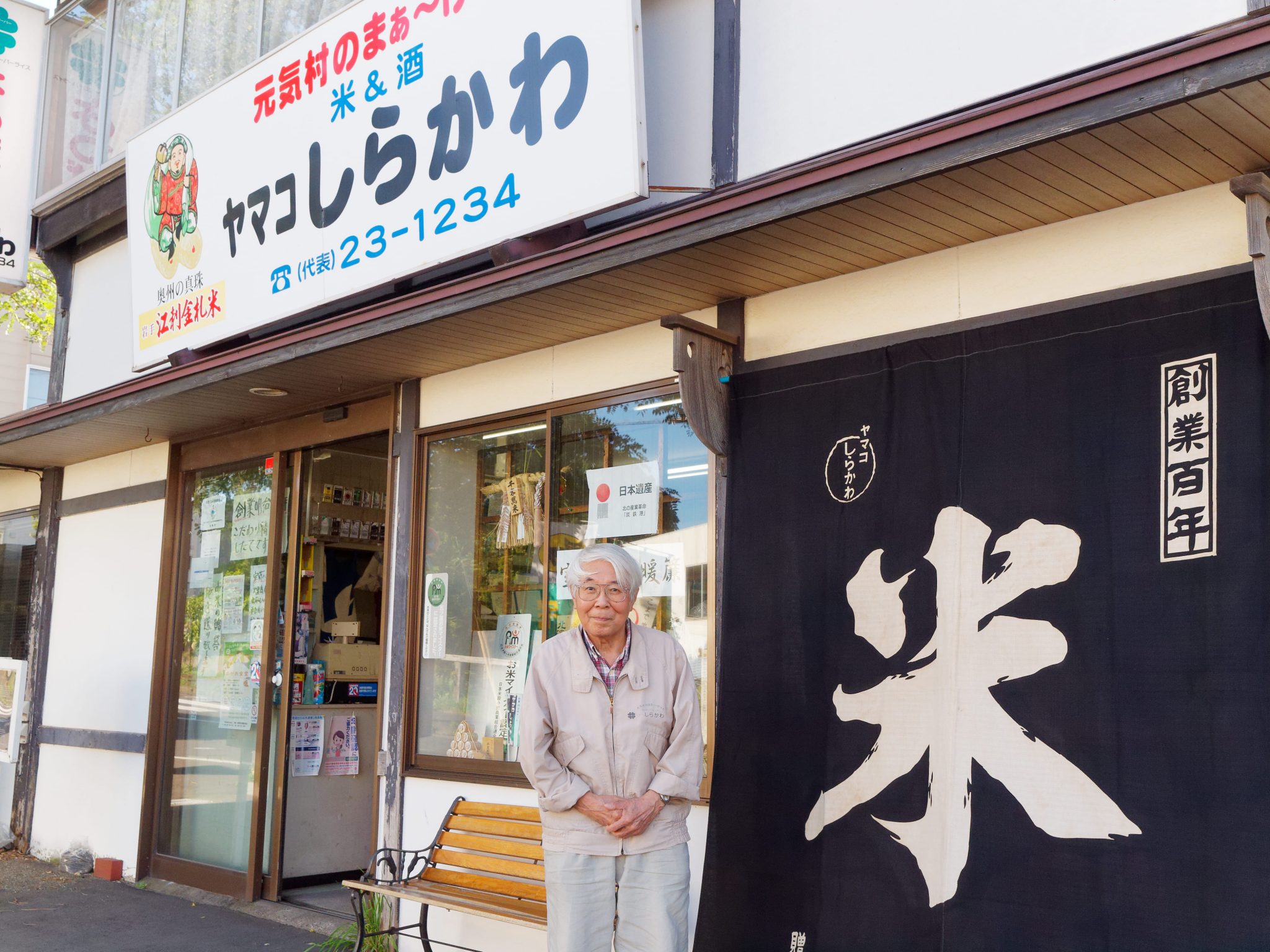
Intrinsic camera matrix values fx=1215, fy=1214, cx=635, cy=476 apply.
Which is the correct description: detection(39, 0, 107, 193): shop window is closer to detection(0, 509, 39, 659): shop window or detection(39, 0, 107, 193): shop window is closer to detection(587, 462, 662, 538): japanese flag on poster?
detection(0, 509, 39, 659): shop window

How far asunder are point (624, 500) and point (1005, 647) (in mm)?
2164

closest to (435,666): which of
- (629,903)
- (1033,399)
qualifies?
(629,903)

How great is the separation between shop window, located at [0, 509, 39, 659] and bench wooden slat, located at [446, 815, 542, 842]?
5895 millimetres

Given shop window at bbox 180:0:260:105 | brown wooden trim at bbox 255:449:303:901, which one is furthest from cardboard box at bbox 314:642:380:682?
shop window at bbox 180:0:260:105

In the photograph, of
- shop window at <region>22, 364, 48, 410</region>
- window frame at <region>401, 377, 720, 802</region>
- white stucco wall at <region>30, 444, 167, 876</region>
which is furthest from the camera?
shop window at <region>22, 364, 48, 410</region>

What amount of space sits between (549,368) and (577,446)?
0.46 m

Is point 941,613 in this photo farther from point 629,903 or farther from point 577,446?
point 577,446

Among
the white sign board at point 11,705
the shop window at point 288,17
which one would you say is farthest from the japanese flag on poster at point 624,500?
the white sign board at point 11,705

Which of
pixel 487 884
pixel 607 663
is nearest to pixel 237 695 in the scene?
pixel 487 884

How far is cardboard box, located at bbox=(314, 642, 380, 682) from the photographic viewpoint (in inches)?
336

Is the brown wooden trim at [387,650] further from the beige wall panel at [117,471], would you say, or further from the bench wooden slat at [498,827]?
the beige wall panel at [117,471]

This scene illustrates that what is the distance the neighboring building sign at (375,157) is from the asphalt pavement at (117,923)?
346cm

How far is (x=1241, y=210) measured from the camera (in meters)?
3.87

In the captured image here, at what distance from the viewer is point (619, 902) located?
3.98 metres
